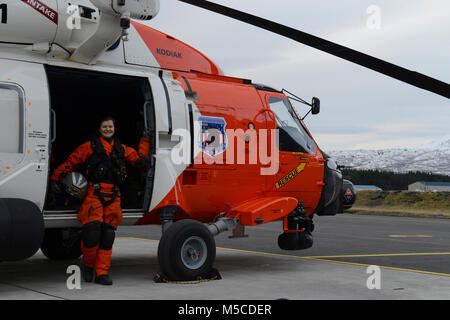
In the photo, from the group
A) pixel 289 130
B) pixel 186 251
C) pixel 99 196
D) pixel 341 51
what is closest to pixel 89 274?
pixel 99 196

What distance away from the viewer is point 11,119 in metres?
7.49

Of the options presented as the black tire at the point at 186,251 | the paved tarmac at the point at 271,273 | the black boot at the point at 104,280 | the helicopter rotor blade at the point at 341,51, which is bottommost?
the paved tarmac at the point at 271,273

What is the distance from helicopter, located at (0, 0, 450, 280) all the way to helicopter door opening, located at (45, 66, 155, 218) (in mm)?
21

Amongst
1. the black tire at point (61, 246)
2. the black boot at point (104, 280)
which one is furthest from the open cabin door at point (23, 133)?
the black tire at point (61, 246)

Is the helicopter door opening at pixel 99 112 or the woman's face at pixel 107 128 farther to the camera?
the helicopter door opening at pixel 99 112

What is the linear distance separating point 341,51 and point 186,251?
431 cm

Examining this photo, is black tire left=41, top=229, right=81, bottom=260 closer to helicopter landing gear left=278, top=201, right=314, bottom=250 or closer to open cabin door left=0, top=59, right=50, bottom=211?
open cabin door left=0, top=59, right=50, bottom=211

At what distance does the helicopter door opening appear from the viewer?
8961mm

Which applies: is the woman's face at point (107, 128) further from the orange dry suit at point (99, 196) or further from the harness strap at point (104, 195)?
the harness strap at point (104, 195)

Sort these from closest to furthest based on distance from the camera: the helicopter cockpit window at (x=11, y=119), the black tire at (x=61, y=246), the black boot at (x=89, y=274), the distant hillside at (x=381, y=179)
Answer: the helicopter cockpit window at (x=11, y=119) < the black boot at (x=89, y=274) < the black tire at (x=61, y=246) < the distant hillside at (x=381, y=179)

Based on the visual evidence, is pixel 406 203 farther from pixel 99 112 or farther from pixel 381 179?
pixel 381 179

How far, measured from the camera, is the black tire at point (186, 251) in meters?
8.22

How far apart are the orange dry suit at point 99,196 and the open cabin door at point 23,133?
0.55 meters
